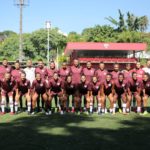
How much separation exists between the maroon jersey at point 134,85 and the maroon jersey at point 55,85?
92.5 inches

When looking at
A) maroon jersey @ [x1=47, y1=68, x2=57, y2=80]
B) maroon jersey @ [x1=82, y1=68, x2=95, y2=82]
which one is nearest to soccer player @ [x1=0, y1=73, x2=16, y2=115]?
maroon jersey @ [x1=47, y1=68, x2=57, y2=80]

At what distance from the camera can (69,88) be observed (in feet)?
46.4

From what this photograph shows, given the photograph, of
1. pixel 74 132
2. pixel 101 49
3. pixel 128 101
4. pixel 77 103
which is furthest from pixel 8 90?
pixel 101 49

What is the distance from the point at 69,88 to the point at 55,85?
1.59ft

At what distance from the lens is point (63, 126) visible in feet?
36.5

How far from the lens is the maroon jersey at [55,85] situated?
46.0ft

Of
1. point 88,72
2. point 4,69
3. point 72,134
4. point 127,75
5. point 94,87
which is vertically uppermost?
point 4,69

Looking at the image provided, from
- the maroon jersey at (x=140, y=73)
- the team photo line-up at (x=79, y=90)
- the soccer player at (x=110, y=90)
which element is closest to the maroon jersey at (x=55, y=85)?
the team photo line-up at (x=79, y=90)

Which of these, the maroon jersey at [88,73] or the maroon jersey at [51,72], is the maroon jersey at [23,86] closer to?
the maroon jersey at [51,72]

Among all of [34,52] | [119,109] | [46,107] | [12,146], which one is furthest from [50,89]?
[34,52]

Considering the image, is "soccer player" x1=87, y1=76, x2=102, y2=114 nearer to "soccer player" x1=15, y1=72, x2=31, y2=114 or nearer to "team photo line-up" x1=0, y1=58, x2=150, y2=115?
"team photo line-up" x1=0, y1=58, x2=150, y2=115

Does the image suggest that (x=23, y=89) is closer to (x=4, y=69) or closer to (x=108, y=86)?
(x=4, y=69)

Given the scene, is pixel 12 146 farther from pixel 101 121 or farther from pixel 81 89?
pixel 81 89

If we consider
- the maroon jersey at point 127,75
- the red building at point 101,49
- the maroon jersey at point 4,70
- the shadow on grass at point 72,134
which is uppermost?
the red building at point 101,49
